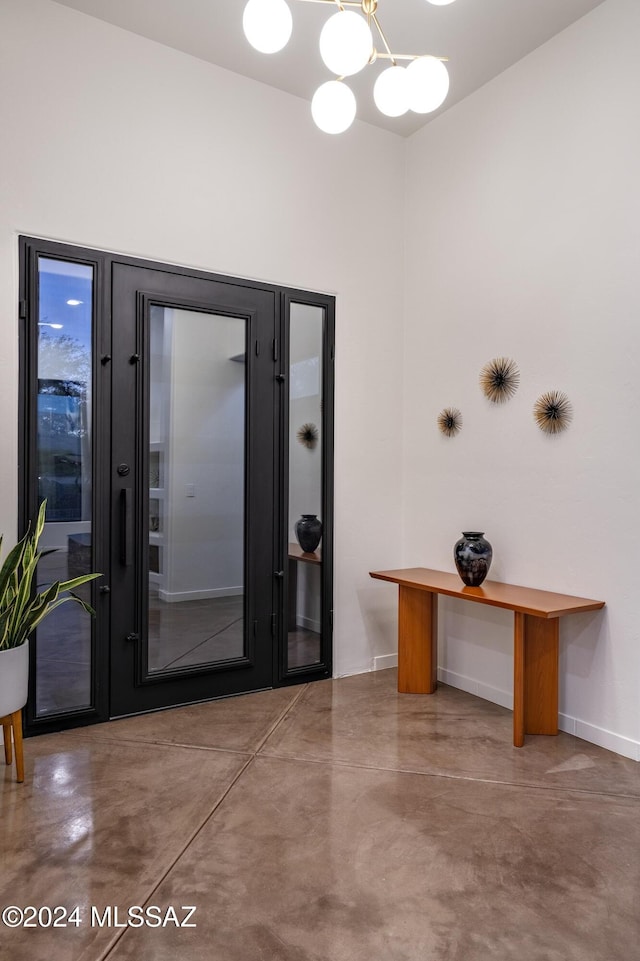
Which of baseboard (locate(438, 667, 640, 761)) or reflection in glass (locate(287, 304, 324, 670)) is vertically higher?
reflection in glass (locate(287, 304, 324, 670))

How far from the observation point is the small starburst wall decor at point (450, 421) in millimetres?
3701

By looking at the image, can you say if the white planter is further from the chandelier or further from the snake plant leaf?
the chandelier

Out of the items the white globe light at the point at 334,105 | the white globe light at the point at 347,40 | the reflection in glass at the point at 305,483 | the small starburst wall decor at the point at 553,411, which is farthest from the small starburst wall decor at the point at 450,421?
the white globe light at the point at 347,40

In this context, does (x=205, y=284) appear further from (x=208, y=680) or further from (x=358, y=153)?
(x=208, y=680)

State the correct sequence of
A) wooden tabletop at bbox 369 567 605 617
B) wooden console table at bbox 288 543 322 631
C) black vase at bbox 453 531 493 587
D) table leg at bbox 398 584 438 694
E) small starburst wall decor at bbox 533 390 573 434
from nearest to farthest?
1. wooden tabletop at bbox 369 567 605 617
2. small starburst wall decor at bbox 533 390 573 434
3. black vase at bbox 453 531 493 587
4. table leg at bbox 398 584 438 694
5. wooden console table at bbox 288 543 322 631

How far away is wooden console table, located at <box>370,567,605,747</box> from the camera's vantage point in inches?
111

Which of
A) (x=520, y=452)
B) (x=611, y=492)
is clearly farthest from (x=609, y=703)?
(x=520, y=452)

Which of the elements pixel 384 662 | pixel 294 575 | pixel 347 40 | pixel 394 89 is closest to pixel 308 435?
pixel 294 575

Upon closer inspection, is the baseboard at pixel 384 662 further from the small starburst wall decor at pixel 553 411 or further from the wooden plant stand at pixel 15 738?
the wooden plant stand at pixel 15 738

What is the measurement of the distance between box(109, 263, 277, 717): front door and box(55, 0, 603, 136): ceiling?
1.17m

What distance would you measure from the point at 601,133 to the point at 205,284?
80.2 inches

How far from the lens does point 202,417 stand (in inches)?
132

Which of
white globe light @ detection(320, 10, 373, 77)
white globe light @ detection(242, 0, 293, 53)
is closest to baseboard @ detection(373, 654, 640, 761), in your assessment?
white globe light @ detection(320, 10, 373, 77)

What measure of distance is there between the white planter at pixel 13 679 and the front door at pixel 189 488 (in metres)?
0.58
